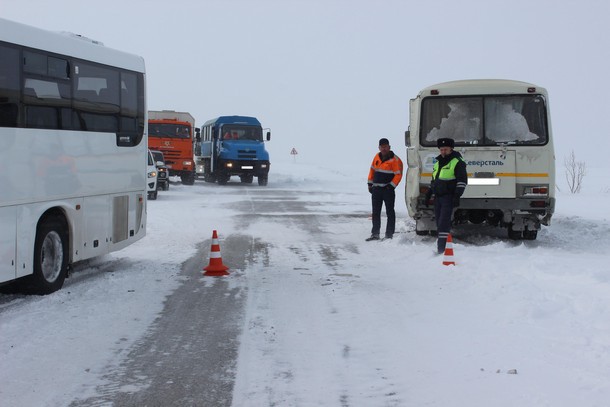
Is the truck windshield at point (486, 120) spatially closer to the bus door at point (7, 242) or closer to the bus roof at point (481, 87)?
the bus roof at point (481, 87)

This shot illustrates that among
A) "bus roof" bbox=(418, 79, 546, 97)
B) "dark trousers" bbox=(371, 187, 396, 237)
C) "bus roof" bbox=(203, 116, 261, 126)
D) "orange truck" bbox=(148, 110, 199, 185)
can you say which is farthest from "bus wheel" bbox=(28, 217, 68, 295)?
"bus roof" bbox=(203, 116, 261, 126)

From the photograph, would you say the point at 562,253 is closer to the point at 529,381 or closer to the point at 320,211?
the point at 529,381

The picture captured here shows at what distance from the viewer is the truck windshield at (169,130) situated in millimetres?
38219

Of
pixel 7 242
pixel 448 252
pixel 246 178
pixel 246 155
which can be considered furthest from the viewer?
pixel 246 178

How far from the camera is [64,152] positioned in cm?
927

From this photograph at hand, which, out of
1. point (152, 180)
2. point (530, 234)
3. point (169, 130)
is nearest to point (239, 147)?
point (169, 130)

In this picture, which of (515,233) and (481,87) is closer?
(481,87)

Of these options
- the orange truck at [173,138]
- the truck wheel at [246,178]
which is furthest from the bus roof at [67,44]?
the truck wheel at [246,178]

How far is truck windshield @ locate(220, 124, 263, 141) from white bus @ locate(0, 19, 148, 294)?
27596 millimetres

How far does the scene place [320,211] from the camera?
2283 centimetres

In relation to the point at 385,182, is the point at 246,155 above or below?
above

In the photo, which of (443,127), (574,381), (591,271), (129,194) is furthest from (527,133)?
(574,381)

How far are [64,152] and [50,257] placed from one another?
49.7 inches

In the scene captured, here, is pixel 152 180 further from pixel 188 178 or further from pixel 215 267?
pixel 215 267
